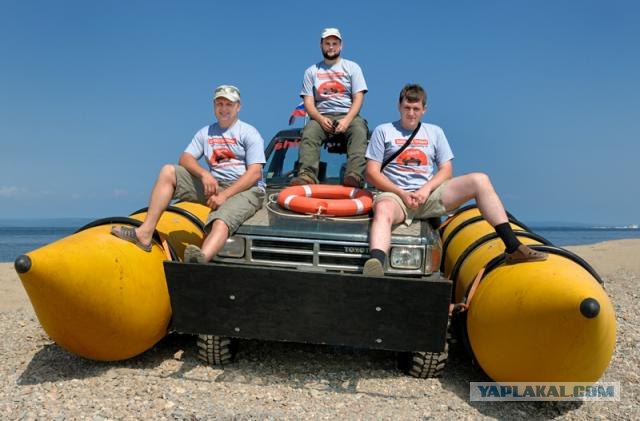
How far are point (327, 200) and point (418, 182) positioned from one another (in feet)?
3.26

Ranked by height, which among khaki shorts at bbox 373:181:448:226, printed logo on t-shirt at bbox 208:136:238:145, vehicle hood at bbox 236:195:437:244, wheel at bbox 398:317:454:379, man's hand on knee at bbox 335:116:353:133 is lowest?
wheel at bbox 398:317:454:379

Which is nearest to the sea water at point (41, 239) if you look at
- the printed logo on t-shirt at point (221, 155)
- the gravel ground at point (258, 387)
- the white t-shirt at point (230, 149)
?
the gravel ground at point (258, 387)

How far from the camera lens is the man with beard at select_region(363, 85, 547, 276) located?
4812mm

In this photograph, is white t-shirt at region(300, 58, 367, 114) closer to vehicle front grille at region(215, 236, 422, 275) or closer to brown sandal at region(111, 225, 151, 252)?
vehicle front grille at region(215, 236, 422, 275)

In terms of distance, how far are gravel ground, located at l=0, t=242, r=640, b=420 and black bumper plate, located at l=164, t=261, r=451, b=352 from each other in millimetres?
474

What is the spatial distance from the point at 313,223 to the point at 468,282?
5.34ft

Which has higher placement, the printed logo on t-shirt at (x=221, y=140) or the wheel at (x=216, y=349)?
the printed logo on t-shirt at (x=221, y=140)

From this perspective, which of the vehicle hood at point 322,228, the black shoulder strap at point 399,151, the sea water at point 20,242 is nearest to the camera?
the vehicle hood at point 322,228

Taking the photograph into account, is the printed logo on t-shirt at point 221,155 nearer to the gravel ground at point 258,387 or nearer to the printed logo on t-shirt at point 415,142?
the printed logo on t-shirt at point 415,142

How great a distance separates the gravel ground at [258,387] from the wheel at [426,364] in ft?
0.26

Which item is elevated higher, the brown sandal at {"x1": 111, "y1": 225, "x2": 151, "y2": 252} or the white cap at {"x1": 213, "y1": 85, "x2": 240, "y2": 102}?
the white cap at {"x1": 213, "y1": 85, "x2": 240, "y2": 102}

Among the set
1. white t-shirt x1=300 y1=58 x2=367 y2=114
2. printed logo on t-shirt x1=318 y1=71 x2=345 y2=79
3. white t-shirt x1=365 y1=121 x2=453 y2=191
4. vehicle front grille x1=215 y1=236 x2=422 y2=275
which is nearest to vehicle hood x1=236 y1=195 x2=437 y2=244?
vehicle front grille x1=215 y1=236 x2=422 y2=275

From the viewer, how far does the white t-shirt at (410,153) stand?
5629 millimetres

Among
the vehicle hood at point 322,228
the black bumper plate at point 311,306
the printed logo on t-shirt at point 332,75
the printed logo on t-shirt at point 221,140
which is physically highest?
the printed logo on t-shirt at point 332,75
